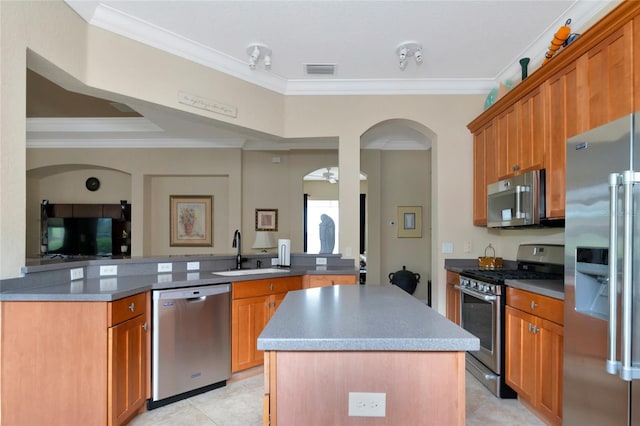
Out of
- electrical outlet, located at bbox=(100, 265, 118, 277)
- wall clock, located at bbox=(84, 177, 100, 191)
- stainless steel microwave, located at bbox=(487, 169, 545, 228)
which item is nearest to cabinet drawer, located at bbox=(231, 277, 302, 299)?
electrical outlet, located at bbox=(100, 265, 118, 277)

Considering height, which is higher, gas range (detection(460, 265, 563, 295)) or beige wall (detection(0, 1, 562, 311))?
beige wall (detection(0, 1, 562, 311))

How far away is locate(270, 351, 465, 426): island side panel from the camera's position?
1145 mm

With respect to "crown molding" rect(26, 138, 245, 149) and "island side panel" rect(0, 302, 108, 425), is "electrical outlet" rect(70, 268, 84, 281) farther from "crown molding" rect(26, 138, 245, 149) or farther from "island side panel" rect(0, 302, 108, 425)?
"crown molding" rect(26, 138, 245, 149)

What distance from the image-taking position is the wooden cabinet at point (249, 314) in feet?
9.70

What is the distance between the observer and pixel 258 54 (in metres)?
3.11

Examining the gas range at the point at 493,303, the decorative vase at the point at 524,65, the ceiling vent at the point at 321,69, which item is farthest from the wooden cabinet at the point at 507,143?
the ceiling vent at the point at 321,69

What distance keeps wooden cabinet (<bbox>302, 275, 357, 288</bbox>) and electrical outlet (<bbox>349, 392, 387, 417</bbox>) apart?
2.28m

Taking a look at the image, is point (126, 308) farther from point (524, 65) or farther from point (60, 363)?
point (524, 65)

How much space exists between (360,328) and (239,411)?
1785 mm

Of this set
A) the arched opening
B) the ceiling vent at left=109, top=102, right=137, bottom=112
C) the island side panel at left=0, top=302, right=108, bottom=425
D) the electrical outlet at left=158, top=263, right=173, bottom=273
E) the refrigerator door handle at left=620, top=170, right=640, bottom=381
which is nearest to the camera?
the refrigerator door handle at left=620, top=170, right=640, bottom=381

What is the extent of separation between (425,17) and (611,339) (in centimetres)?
239

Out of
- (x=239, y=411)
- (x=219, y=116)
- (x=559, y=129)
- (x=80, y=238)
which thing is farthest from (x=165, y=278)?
(x=80, y=238)

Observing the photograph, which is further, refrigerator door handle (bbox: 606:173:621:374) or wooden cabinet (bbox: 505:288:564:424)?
wooden cabinet (bbox: 505:288:564:424)

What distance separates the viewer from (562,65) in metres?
2.32
